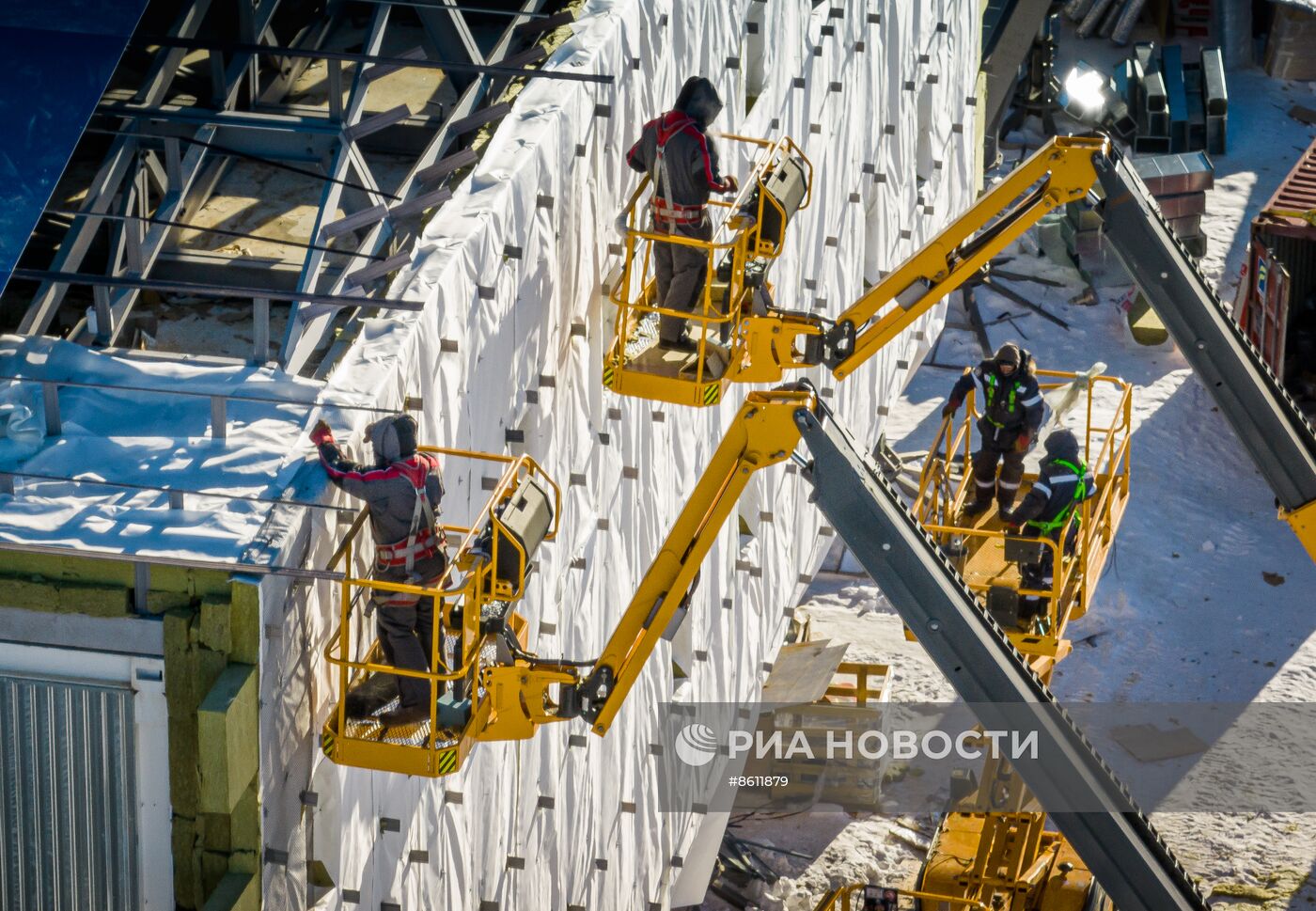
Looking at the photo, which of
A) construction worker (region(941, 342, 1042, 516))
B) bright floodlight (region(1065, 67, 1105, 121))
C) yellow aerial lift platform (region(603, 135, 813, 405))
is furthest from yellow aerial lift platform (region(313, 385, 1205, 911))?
bright floodlight (region(1065, 67, 1105, 121))

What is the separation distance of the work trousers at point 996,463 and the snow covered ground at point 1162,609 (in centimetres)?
598

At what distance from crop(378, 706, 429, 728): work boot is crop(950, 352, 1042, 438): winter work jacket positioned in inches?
350

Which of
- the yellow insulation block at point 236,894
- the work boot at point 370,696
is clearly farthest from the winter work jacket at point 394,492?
the yellow insulation block at point 236,894

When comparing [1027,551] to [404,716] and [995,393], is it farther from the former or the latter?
[404,716]

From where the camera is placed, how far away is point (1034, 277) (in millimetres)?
35281

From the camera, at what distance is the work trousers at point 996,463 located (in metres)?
19.6

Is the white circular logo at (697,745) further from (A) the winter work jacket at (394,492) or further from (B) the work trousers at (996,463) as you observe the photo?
(A) the winter work jacket at (394,492)

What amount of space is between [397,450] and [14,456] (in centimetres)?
268

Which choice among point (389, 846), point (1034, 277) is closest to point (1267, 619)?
point (1034, 277)

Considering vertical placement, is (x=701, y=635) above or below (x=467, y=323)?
below

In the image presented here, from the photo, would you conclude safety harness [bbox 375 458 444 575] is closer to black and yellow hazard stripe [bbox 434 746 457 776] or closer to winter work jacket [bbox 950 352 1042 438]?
black and yellow hazard stripe [bbox 434 746 457 776]

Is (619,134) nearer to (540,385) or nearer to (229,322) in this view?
(540,385)

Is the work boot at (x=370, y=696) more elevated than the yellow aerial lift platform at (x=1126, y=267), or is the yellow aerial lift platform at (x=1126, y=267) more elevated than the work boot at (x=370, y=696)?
the yellow aerial lift platform at (x=1126, y=267)

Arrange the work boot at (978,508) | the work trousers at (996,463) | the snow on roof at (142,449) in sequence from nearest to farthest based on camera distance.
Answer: the snow on roof at (142,449)
the work trousers at (996,463)
the work boot at (978,508)
